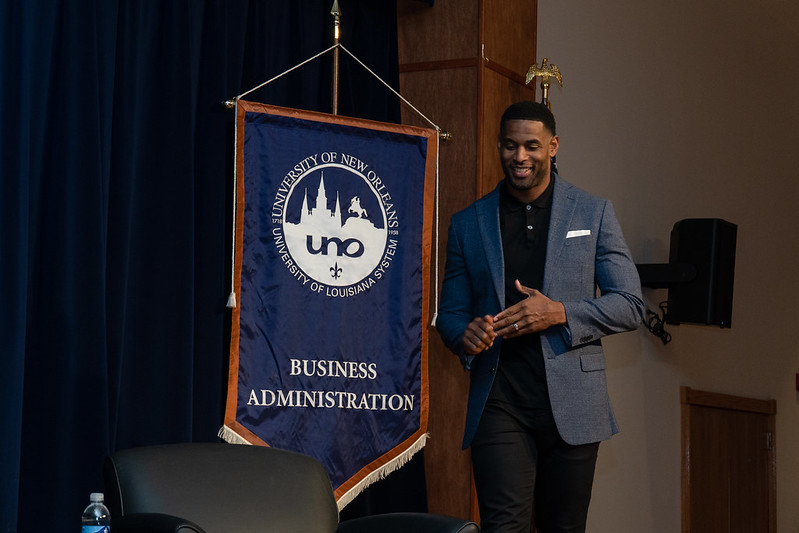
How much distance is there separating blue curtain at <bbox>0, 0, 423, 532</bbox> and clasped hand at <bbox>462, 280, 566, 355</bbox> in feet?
3.35

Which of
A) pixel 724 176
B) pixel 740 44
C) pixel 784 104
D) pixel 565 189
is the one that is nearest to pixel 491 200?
pixel 565 189

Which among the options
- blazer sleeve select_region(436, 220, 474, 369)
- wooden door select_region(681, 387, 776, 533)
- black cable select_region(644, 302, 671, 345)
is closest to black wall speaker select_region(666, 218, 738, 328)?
black cable select_region(644, 302, 671, 345)

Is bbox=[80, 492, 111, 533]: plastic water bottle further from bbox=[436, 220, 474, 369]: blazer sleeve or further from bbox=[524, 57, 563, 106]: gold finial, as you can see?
bbox=[524, 57, 563, 106]: gold finial

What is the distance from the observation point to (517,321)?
2.96m

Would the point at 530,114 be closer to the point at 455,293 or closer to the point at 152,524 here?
the point at 455,293

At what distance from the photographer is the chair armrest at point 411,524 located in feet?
8.05

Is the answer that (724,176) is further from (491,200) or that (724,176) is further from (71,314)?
(71,314)

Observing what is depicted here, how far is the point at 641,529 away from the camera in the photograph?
5.69 metres

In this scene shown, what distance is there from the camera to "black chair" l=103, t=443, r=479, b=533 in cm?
252

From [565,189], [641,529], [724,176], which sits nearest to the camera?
[565,189]

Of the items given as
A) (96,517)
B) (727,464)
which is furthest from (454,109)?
(727,464)

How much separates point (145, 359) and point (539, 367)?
124cm

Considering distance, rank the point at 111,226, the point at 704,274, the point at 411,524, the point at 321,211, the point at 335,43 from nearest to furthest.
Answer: the point at 411,524
the point at 111,226
the point at 321,211
the point at 335,43
the point at 704,274

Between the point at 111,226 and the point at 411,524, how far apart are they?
140 centimetres
